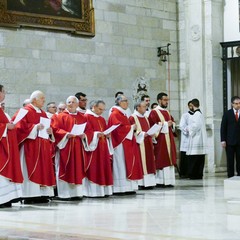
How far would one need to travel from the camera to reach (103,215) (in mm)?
8102

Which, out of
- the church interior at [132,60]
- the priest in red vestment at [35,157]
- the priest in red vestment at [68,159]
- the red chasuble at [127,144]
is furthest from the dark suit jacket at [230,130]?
the priest in red vestment at [35,157]

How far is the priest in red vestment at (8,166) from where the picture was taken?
29.8 ft

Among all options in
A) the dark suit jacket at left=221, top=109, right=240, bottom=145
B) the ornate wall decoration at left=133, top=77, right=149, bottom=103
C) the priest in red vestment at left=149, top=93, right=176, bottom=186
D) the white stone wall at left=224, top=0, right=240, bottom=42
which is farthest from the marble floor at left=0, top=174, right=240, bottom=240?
the white stone wall at left=224, top=0, right=240, bottom=42

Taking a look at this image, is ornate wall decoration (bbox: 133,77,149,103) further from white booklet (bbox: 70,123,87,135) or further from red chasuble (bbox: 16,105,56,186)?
red chasuble (bbox: 16,105,56,186)

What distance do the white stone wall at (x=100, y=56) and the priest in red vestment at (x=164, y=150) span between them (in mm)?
2268

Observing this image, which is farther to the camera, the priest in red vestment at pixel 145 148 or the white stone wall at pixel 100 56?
the white stone wall at pixel 100 56

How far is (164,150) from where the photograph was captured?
12844 mm

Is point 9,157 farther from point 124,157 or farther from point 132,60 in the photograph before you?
point 132,60

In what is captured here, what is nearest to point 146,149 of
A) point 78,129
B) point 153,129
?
point 153,129

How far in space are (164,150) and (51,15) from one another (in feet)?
12.5

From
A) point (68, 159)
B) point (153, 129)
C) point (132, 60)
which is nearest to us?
point (68, 159)

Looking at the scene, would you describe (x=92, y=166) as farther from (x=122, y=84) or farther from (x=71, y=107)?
(x=122, y=84)

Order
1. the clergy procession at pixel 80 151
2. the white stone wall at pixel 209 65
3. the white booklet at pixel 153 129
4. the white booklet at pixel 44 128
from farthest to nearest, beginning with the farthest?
the white stone wall at pixel 209 65
the white booklet at pixel 153 129
the white booklet at pixel 44 128
the clergy procession at pixel 80 151

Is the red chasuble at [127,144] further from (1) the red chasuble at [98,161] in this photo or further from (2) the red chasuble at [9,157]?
(2) the red chasuble at [9,157]
